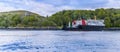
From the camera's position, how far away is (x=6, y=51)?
1602 inches

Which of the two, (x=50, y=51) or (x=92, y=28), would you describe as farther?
(x=92, y=28)

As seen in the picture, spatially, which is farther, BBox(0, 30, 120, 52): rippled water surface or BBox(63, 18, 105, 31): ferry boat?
BBox(63, 18, 105, 31): ferry boat

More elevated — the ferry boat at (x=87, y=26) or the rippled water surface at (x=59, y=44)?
the rippled water surface at (x=59, y=44)

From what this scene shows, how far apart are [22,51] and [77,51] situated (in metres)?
5.91

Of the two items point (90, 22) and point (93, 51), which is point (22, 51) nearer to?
point (93, 51)

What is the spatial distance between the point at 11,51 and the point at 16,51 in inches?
21.0

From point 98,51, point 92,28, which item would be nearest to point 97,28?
point 92,28

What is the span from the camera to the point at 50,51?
1597 inches

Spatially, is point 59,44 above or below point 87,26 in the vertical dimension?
above

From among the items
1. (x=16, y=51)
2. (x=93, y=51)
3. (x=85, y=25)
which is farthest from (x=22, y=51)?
(x=85, y=25)

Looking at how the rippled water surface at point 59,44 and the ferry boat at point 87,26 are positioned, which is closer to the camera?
the rippled water surface at point 59,44

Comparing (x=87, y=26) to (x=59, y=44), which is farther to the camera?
(x=87, y=26)

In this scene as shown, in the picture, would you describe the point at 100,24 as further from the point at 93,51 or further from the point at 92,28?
the point at 93,51

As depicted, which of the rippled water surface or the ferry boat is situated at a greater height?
the rippled water surface
